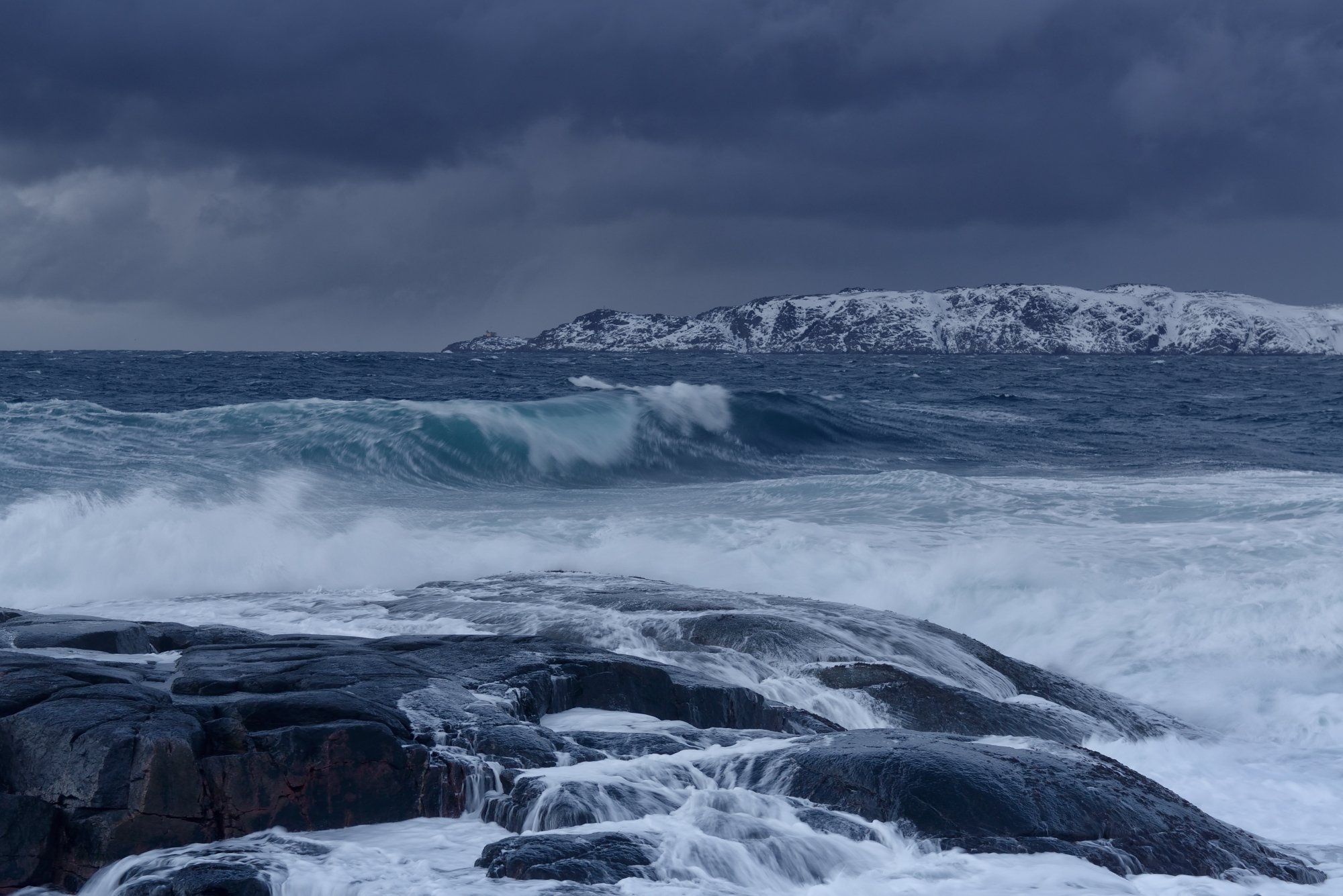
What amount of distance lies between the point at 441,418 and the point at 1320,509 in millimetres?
18528

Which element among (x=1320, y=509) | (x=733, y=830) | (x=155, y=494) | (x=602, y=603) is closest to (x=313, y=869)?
(x=733, y=830)

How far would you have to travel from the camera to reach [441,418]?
1090 inches

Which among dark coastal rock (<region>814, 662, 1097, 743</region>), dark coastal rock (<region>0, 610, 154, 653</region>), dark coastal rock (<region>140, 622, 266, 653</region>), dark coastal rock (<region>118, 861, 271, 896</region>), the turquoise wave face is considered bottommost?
dark coastal rock (<region>814, 662, 1097, 743</region>)

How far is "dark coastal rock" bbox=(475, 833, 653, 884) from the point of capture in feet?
16.5

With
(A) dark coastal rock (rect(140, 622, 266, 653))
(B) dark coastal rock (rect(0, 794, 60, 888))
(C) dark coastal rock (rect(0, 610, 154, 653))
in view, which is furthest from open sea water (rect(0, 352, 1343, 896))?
(C) dark coastal rock (rect(0, 610, 154, 653))

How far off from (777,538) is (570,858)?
34.6 ft

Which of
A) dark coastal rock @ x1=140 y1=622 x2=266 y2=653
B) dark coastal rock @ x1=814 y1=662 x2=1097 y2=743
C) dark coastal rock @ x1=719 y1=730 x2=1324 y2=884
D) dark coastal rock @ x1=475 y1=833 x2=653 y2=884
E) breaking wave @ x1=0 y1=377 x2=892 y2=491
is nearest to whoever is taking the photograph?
dark coastal rock @ x1=475 y1=833 x2=653 y2=884

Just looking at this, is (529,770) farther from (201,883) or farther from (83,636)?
(83,636)

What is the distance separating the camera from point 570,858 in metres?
5.14

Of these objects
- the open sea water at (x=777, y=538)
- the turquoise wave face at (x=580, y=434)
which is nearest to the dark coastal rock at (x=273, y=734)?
the open sea water at (x=777, y=538)

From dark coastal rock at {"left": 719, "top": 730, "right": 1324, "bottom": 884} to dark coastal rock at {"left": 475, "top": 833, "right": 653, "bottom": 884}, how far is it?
3.43 ft

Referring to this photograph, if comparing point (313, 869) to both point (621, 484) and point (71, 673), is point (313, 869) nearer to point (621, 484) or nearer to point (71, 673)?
point (71, 673)

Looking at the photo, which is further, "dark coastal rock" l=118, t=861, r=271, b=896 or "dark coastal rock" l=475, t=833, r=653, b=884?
"dark coastal rock" l=475, t=833, r=653, b=884

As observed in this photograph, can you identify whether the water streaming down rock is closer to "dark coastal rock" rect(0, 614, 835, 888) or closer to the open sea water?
"dark coastal rock" rect(0, 614, 835, 888)
